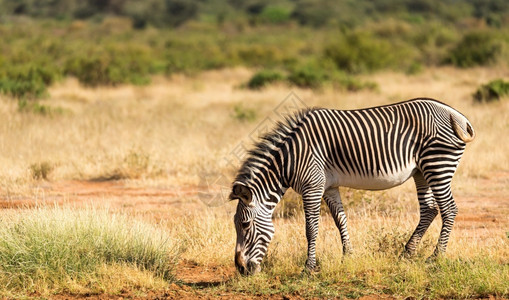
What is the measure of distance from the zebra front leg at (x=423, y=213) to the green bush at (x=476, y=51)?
24.9m

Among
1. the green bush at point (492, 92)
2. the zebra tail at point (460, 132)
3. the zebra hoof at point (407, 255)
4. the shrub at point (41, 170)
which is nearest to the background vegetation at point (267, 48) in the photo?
the green bush at point (492, 92)

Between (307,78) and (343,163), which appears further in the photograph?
(307,78)

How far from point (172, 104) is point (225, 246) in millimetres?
13030

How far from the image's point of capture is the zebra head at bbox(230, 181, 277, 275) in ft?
21.7

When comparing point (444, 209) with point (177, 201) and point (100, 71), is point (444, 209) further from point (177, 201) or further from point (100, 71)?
point (100, 71)

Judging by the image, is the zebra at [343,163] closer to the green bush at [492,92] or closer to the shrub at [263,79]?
the green bush at [492,92]

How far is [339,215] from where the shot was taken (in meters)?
7.13

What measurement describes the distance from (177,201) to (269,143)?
4.71 m

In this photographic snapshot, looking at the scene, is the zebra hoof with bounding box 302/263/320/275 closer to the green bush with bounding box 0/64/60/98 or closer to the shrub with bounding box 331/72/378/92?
the green bush with bounding box 0/64/60/98

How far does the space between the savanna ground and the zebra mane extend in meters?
1.04

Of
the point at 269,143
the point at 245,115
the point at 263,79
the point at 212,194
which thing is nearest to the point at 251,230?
the point at 269,143

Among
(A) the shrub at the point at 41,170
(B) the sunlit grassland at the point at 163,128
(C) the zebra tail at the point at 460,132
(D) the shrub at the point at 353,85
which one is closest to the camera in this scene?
(C) the zebra tail at the point at 460,132

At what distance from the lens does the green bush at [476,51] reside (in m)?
31.6

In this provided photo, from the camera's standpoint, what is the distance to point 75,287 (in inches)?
260
